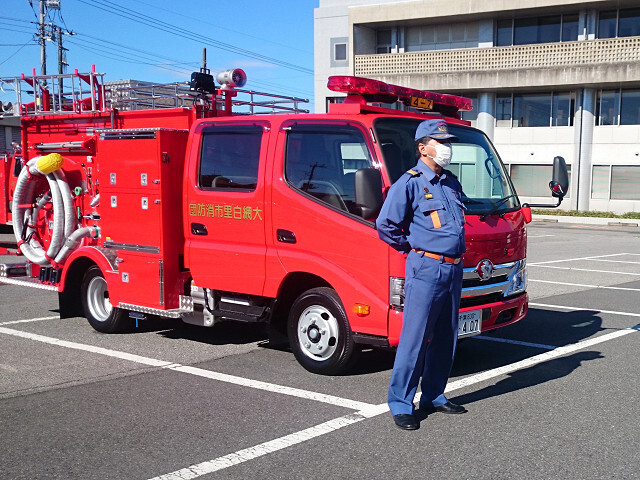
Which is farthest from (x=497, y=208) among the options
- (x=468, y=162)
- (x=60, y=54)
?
(x=60, y=54)

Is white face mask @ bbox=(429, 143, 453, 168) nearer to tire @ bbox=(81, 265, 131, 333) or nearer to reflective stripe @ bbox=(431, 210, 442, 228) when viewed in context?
reflective stripe @ bbox=(431, 210, 442, 228)

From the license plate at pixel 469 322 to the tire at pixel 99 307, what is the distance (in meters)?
3.90

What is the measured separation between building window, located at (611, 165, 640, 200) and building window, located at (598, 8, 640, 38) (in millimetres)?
6286

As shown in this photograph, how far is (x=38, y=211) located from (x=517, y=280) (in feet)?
19.2

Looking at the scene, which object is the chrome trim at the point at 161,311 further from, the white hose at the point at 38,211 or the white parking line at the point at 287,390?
the white hose at the point at 38,211

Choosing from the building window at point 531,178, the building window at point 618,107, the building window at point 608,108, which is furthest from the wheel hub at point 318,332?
the building window at point 608,108

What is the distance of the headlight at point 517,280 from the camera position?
20.7 ft

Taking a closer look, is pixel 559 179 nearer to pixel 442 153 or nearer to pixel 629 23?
pixel 442 153

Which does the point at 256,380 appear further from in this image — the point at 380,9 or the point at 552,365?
the point at 380,9

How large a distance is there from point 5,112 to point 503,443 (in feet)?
25.1

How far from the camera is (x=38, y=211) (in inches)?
348

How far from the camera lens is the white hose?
831 cm

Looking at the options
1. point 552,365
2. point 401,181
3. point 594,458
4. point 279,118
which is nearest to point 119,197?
point 279,118

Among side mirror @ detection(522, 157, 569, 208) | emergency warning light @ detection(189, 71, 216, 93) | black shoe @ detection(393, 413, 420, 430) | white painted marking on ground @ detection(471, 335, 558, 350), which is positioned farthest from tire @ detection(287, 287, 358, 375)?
emergency warning light @ detection(189, 71, 216, 93)
